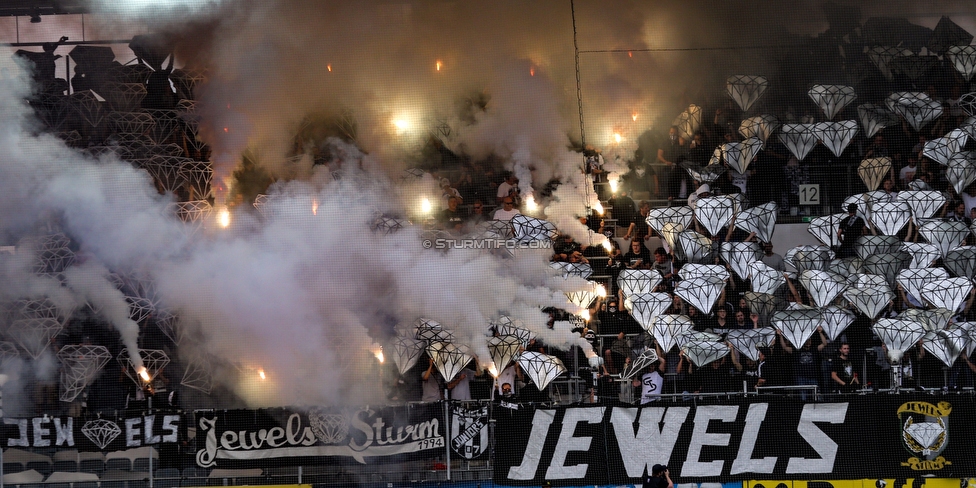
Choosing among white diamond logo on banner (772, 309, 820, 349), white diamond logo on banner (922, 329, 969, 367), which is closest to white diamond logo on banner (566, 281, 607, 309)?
white diamond logo on banner (772, 309, 820, 349)

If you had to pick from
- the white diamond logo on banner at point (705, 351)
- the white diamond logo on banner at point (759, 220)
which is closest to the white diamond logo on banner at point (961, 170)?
the white diamond logo on banner at point (759, 220)

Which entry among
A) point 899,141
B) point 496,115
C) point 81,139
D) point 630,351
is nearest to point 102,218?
point 81,139

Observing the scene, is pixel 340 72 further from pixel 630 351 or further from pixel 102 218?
pixel 630 351

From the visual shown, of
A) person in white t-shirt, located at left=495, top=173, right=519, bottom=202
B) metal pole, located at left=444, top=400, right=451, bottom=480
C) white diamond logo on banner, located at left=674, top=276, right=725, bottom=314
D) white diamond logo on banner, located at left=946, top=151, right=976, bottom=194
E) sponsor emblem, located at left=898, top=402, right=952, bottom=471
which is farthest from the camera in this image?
person in white t-shirt, located at left=495, top=173, right=519, bottom=202

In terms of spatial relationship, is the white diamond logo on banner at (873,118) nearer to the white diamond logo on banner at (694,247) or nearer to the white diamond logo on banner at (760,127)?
the white diamond logo on banner at (760,127)

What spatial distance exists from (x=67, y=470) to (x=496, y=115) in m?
4.64

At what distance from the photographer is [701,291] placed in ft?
23.8

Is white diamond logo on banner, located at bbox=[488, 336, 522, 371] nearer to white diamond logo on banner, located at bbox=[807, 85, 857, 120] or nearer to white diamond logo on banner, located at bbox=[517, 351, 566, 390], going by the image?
white diamond logo on banner, located at bbox=[517, 351, 566, 390]

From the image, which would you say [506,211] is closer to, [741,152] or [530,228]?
[530,228]

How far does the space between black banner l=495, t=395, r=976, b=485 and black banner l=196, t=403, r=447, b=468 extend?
1.90 ft

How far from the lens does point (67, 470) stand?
20.9ft

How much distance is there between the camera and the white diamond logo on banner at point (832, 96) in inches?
315

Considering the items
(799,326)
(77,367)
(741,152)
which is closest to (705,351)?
(799,326)

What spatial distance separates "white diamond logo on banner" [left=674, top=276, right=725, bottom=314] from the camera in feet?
23.8
